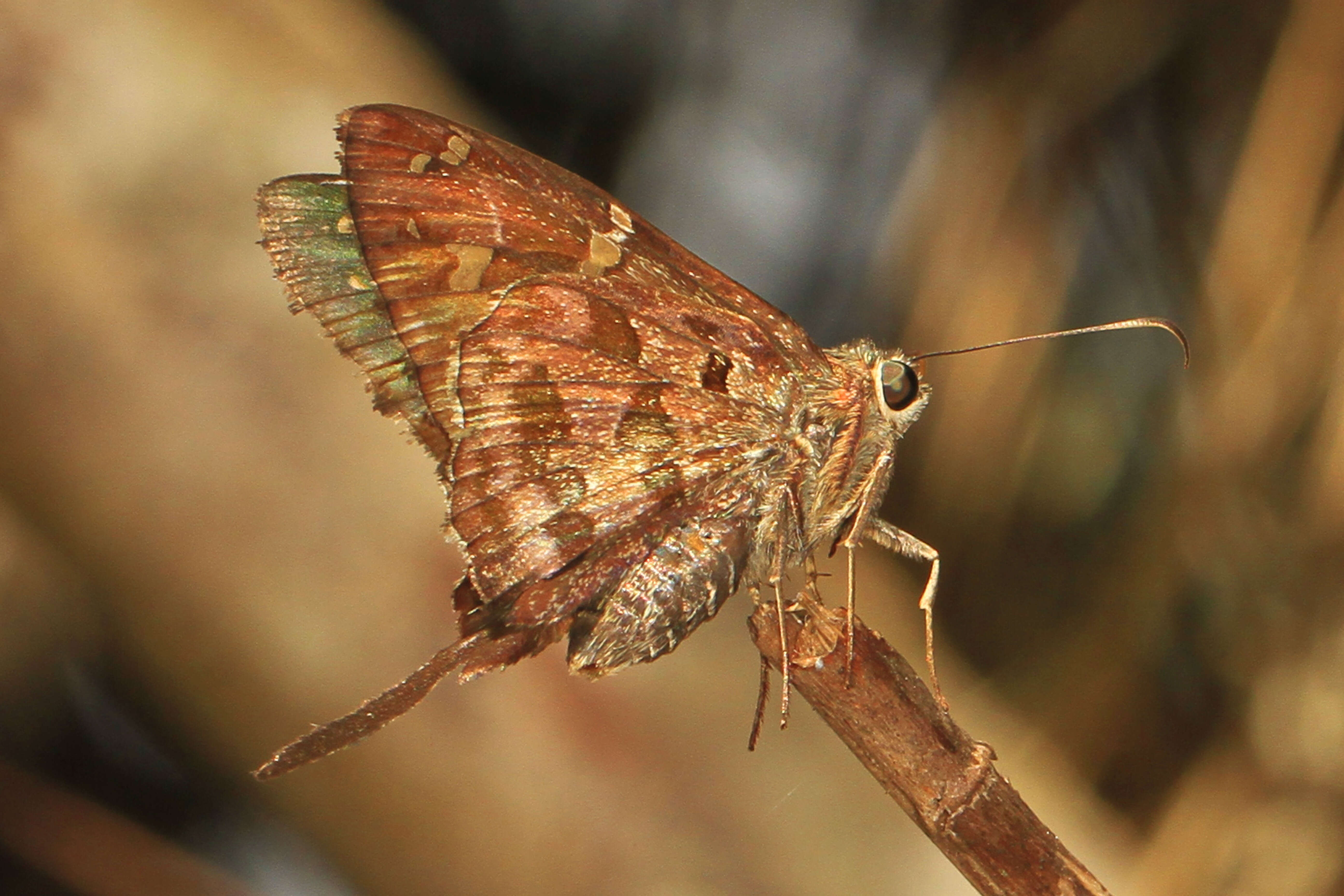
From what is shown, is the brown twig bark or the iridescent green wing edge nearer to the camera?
the brown twig bark

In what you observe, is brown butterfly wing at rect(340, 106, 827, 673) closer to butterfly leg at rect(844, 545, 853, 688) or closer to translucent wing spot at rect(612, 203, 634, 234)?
translucent wing spot at rect(612, 203, 634, 234)

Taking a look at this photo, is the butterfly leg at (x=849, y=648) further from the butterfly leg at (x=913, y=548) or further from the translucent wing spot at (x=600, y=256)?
the translucent wing spot at (x=600, y=256)

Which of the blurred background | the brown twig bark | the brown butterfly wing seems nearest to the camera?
→ the brown twig bark

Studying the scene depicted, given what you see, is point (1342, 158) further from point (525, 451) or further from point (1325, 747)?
point (525, 451)

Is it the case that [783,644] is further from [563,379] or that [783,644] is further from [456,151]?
[456,151]

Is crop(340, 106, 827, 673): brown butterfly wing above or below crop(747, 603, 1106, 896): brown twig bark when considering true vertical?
above

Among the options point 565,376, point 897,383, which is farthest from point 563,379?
point 897,383

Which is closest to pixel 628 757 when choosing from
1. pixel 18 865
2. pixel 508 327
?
pixel 508 327

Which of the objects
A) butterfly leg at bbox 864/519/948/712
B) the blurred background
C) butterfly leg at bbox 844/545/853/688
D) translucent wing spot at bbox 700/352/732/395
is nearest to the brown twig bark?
butterfly leg at bbox 844/545/853/688
